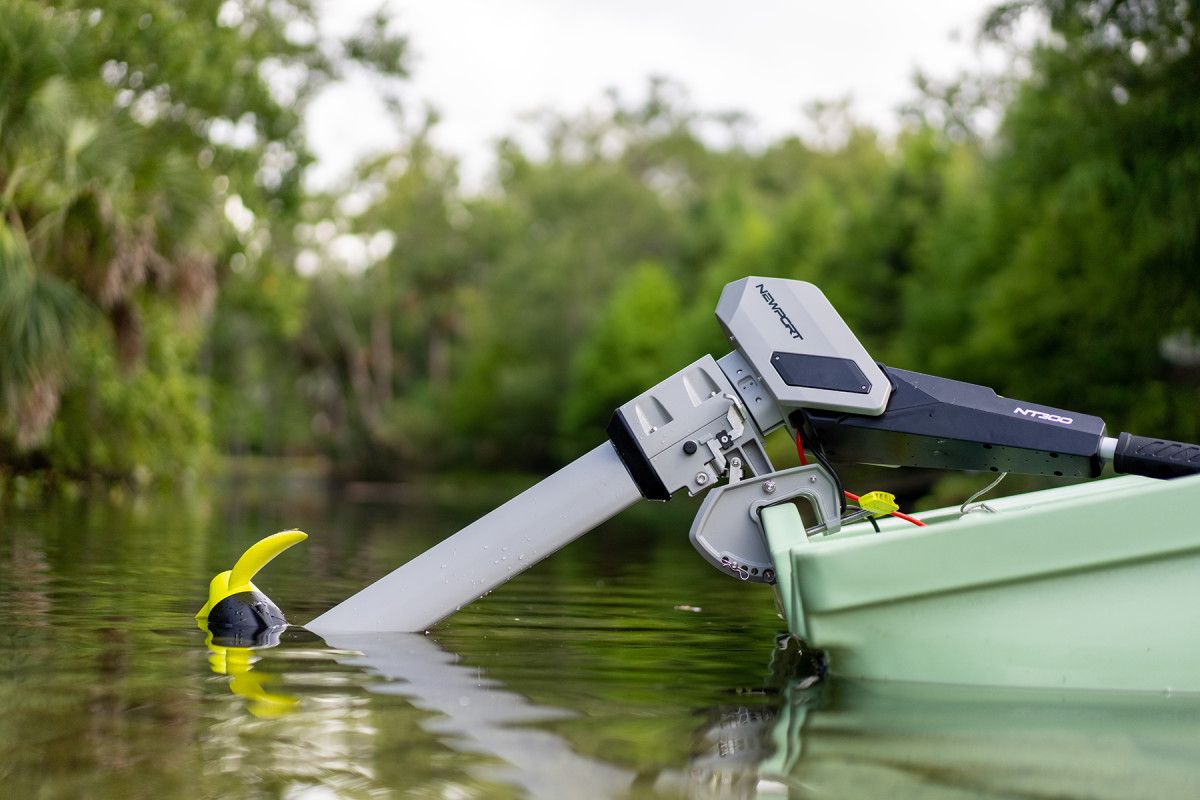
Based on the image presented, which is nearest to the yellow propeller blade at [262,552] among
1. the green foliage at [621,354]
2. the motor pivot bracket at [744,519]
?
Result: the motor pivot bracket at [744,519]

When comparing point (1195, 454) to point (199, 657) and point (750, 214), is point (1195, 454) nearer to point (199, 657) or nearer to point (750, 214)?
point (199, 657)

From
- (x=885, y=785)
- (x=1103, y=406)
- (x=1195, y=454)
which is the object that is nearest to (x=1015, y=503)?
(x=1195, y=454)

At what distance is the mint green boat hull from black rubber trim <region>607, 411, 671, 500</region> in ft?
2.64

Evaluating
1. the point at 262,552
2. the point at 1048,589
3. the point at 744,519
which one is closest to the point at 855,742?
the point at 1048,589

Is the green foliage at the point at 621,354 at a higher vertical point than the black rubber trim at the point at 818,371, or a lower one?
higher

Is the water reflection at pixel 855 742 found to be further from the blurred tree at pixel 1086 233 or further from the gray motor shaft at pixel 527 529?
the blurred tree at pixel 1086 233

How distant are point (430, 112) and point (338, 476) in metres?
15.4

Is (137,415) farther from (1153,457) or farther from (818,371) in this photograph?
(1153,457)

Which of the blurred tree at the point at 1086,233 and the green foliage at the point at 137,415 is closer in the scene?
the blurred tree at the point at 1086,233

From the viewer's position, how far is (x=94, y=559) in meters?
9.22

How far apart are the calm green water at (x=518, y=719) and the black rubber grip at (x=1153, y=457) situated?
0.80m

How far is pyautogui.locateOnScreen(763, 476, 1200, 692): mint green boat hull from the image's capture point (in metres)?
4.38

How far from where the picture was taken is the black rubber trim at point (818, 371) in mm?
5047

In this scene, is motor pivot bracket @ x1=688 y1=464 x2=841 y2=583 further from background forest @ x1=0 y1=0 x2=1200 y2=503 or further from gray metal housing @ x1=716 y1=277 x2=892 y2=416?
background forest @ x1=0 y1=0 x2=1200 y2=503
